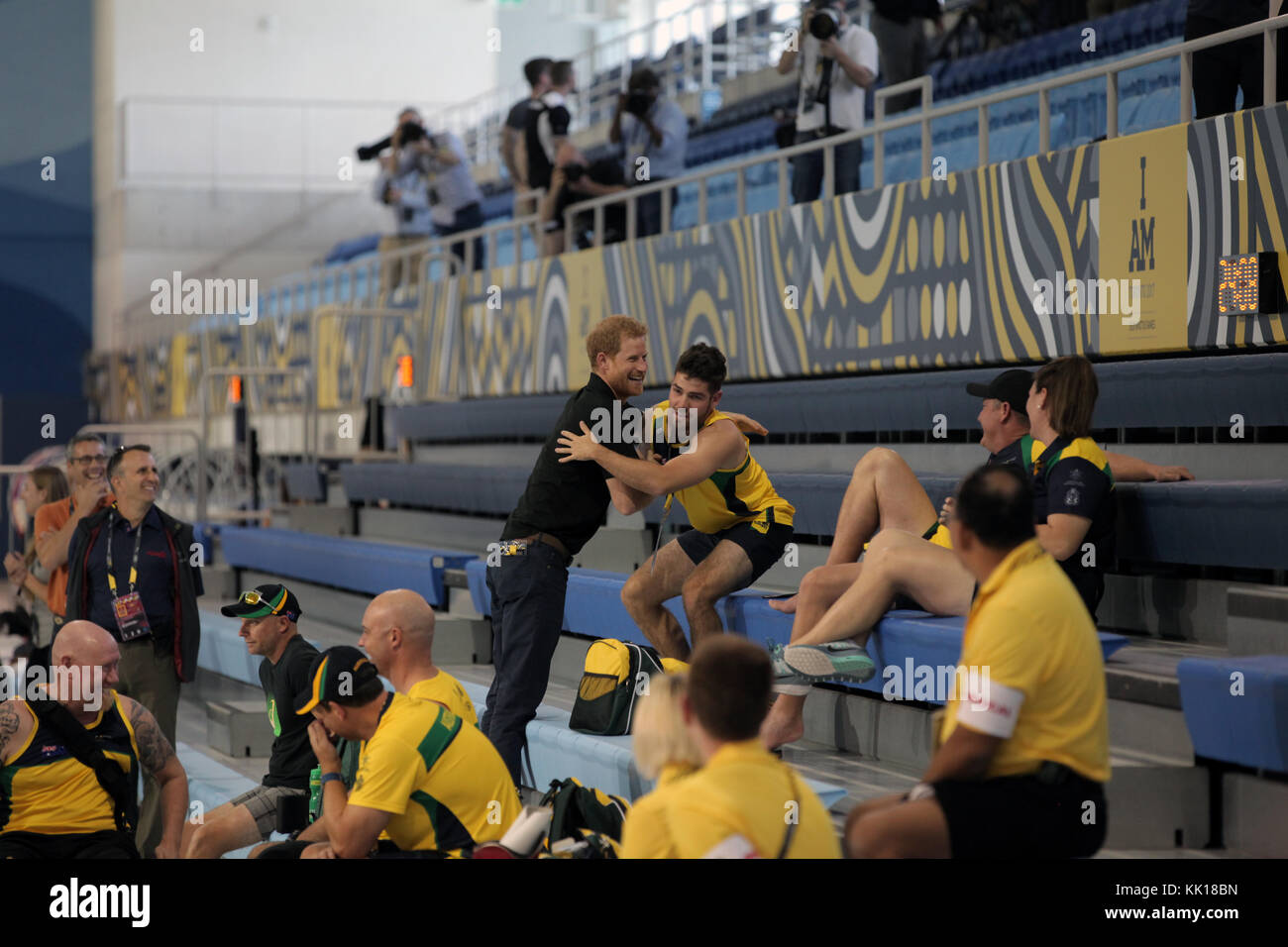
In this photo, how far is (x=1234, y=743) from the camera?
13.0 feet

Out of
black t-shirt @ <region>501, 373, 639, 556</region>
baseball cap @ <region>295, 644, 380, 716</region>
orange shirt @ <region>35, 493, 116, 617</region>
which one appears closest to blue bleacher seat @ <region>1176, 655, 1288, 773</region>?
black t-shirt @ <region>501, 373, 639, 556</region>

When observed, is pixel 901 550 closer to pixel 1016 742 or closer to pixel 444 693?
pixel 444 693

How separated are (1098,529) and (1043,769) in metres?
1.92

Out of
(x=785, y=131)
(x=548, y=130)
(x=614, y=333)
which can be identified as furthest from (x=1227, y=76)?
(x=548, y=130)

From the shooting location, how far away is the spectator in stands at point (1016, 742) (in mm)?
3191

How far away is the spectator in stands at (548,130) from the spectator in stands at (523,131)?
6cm

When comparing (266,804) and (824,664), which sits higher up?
(824,664)

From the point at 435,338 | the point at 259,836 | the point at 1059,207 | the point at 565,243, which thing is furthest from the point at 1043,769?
the point at 435,338

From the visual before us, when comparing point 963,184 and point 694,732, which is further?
point 963,184

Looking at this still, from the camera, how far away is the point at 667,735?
3.11 m

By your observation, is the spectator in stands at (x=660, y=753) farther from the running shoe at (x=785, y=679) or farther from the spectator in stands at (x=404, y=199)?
the spectator in stands at (x=404, y=199)

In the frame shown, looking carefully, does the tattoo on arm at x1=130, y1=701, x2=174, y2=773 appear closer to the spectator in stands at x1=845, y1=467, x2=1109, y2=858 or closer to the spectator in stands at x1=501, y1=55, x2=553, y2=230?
the spectator in stands at x1=845, y1=467, x2=1109, y2=858

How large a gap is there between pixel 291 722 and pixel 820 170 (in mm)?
5023
